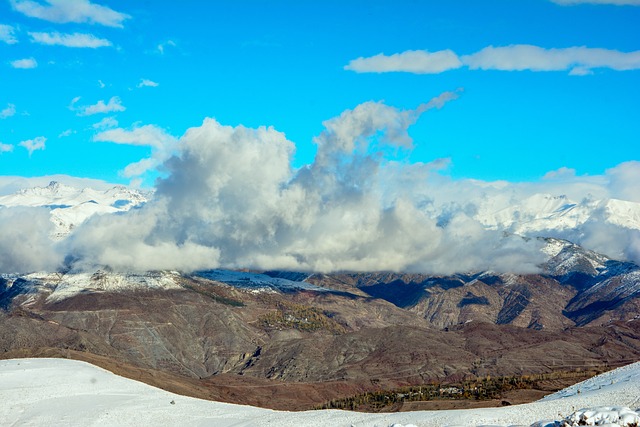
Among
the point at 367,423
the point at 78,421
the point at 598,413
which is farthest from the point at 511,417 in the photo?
the point at 78,421

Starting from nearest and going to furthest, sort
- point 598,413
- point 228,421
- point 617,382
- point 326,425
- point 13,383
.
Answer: point 598,413
point 326,425
point 228,421
point 617,382
point 13,383

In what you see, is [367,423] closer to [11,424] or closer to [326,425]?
[326,425]

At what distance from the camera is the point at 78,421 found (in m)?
82.8

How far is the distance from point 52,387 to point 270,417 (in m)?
33.6

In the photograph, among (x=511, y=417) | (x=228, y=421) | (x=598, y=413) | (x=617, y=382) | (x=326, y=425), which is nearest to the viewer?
(x=598, y=413)

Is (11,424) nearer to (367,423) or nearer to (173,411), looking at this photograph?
(173,411)

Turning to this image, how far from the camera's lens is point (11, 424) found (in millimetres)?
82938

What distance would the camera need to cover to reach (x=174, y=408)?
298 feet

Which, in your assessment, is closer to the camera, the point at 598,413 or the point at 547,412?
the point at 598,413

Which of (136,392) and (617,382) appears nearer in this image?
(617,382)

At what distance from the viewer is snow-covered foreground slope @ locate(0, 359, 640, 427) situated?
7638cm

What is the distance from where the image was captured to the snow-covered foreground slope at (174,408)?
251 ft

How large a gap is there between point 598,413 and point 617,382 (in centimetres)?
4849

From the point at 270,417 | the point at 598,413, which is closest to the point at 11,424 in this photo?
the point at 270,417
